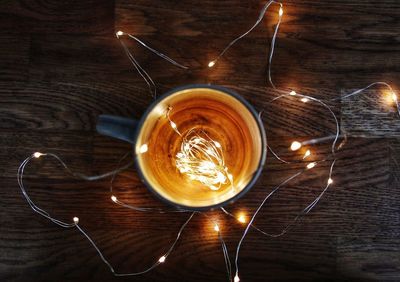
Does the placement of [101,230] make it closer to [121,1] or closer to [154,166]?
[154,166]

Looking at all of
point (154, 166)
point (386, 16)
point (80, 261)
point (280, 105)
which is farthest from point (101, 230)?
point (386, 16)

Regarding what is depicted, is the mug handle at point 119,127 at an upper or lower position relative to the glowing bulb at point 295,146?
lower

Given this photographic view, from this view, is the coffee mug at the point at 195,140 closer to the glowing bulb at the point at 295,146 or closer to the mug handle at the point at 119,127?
the mug handle at the point at 119,127

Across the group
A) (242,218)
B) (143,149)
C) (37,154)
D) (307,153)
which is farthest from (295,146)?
(37,154)

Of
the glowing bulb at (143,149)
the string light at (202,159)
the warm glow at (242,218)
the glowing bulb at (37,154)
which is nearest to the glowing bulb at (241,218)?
the warm glow at (242,218)

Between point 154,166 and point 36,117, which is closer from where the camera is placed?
point 154,166
